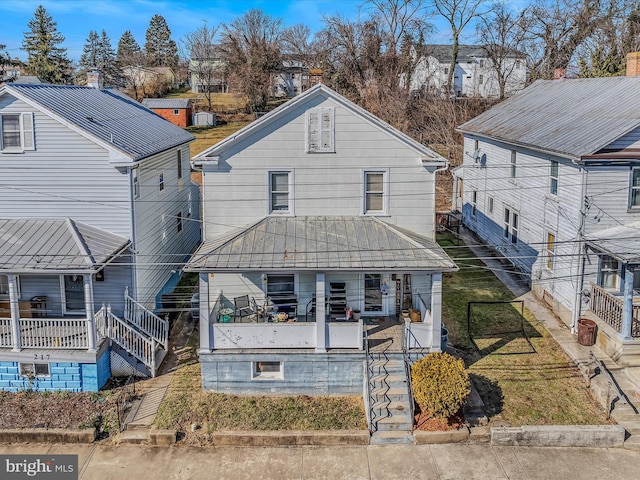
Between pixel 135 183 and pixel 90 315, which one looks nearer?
pixel 90 315

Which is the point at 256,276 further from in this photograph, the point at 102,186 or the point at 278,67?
the point at 278,67

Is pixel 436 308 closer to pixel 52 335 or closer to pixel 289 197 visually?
pixel 289 197

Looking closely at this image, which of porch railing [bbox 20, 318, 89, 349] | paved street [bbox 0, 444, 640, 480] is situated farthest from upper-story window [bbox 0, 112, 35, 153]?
paved street [bbox 0, 444, 640, 480]

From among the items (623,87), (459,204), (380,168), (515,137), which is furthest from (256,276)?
(459,204)

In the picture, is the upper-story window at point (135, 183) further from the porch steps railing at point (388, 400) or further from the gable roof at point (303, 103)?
the porch steps railing at point (388, 400)

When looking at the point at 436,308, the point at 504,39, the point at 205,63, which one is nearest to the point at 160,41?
the point at 205,63

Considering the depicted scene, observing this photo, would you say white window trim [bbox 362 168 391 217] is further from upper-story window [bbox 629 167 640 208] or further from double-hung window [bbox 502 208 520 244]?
double-hung window [bbox 502 208 520 244]

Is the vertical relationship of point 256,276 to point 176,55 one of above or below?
below
